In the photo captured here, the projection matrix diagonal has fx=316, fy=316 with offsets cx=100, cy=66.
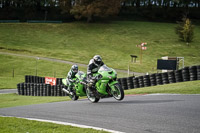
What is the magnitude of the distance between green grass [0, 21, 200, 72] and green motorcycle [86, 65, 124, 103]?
33146 mm

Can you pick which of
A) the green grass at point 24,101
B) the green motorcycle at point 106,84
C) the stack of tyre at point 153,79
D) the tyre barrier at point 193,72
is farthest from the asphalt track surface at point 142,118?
the stack of tyre at point 153,79

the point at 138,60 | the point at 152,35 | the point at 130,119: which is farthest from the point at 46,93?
the point at 152,35

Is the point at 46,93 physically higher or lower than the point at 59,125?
lower

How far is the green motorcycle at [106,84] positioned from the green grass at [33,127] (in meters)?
4.17

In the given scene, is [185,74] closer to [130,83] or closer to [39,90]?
[130,83]

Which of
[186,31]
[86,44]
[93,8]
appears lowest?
[86,44]

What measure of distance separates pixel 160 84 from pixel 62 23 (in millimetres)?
64107

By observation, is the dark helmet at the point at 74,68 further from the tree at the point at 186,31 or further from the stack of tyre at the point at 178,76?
the tree at the point at 186,31

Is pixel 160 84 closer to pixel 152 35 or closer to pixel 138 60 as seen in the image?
pixel 138 60

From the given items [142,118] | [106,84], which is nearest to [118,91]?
[106,84]

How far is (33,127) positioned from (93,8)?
7113 cm

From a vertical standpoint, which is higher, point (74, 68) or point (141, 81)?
point (74, 68)

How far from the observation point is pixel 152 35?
75000 millimetres

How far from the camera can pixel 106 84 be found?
468 inches
